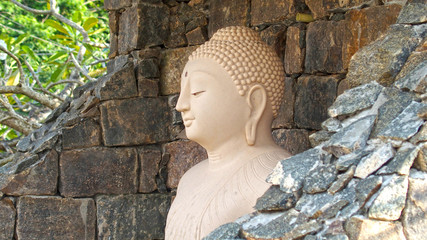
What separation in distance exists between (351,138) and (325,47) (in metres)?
1.99

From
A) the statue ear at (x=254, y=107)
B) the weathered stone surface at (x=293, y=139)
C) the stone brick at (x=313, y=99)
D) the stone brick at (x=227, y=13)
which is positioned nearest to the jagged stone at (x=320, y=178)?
the statue ear at (x=254, y=107)

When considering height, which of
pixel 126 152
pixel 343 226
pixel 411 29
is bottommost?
pixel 126 152

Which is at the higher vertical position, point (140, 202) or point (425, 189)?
point (425, 189)

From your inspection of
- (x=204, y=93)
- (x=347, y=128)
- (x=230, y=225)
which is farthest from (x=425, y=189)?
(x=204, y=93)

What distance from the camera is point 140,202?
17.2ft

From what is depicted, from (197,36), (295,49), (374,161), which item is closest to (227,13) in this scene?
(197,36)

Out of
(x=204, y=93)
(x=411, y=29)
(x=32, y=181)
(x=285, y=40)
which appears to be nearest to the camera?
(x=411, y=29)

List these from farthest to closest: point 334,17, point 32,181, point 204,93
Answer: point 32,181, point 334,17, point 204,93

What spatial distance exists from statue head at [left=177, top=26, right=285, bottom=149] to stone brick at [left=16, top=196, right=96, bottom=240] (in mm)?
2068

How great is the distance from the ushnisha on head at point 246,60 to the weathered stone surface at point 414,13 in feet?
2.25

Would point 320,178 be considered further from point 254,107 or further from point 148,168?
point 148,168

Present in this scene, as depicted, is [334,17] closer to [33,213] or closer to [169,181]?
[169,181]

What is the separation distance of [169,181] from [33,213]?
0.99 m

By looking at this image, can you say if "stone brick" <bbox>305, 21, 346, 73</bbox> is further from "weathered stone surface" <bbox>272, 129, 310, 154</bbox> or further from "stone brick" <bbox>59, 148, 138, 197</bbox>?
"stone brick" <bbox>59, 148, 138, 197</bbox>
